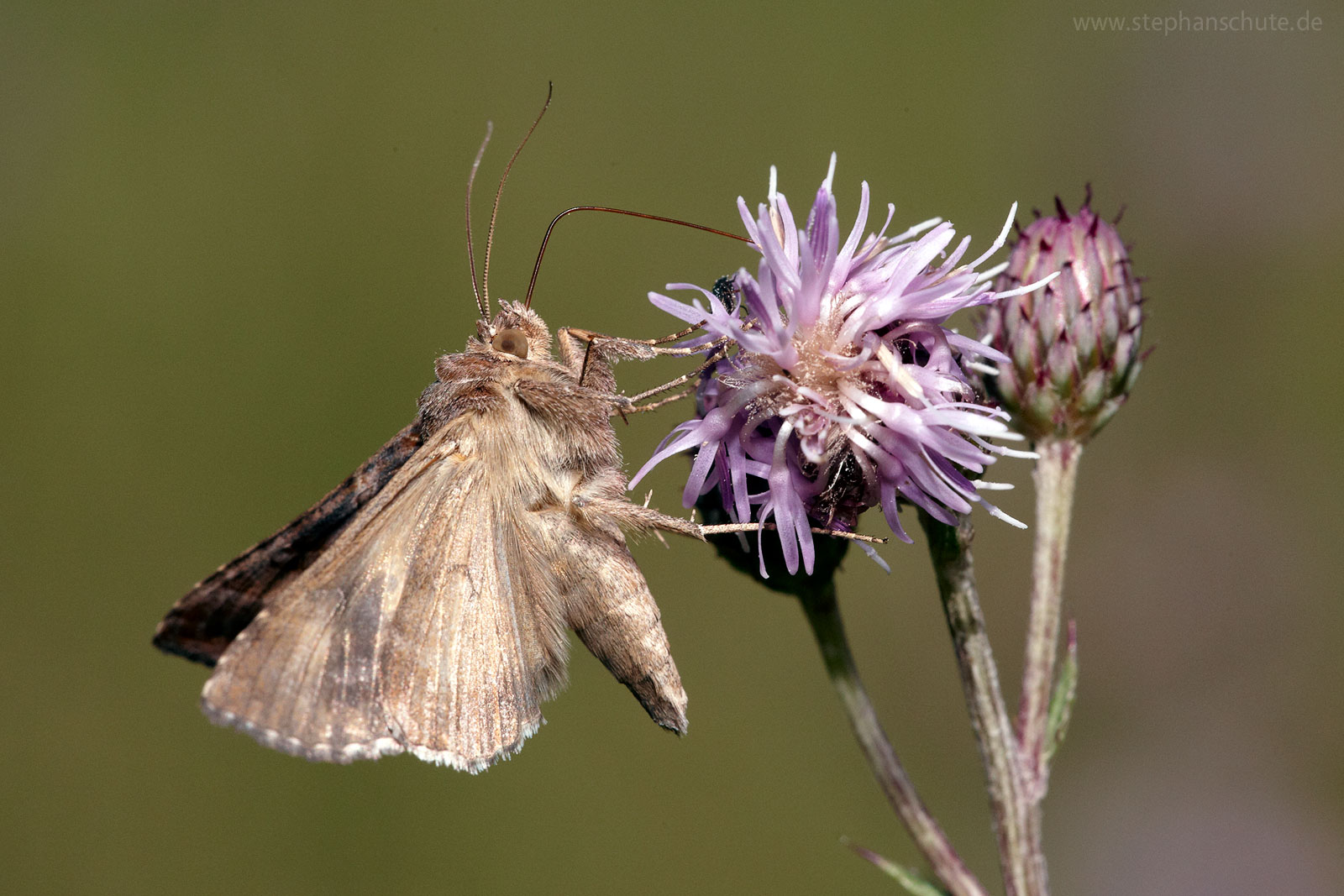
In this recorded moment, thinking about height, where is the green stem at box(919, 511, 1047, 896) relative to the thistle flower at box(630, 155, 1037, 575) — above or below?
below

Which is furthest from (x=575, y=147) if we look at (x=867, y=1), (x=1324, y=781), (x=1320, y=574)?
(x=1324, y=781)

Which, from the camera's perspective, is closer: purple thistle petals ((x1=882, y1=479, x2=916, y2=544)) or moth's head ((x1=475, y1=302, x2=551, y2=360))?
purple thistle petals ((x1=882, y1=479, x2=916, y2=544))

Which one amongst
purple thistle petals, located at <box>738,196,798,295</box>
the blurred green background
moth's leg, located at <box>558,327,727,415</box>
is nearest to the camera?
purple thistle petals, located at <box>738,196,798,295</box>

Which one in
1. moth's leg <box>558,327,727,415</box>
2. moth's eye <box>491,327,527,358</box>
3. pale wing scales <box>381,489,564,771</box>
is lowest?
pale wing scales <box>381,489,564,771</box>

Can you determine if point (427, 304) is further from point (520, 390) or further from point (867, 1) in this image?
point (520, 390)

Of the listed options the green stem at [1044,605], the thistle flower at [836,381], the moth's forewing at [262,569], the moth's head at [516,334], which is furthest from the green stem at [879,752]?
the moth's forewing at [262,569]

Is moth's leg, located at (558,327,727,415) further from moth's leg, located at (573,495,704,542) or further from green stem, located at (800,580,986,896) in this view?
green stem, located at (800,580,986,896)

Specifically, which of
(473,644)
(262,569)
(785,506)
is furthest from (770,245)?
(262,569)

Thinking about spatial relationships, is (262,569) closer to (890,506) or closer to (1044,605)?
(890,506)

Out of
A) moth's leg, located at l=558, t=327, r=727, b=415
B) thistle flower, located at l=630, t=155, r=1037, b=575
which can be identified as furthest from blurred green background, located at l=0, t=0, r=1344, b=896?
thistle flower, located at l=630, t=155, r=1037, b=575
